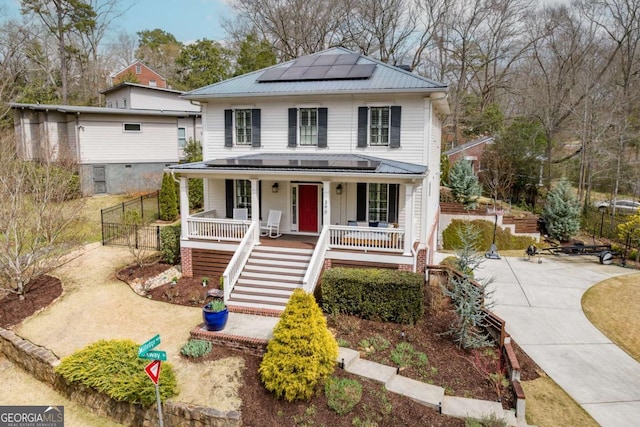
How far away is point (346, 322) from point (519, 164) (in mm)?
23889

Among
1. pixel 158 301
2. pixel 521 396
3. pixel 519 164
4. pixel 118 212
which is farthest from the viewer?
pixel 519 164

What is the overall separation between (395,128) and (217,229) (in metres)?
7.46

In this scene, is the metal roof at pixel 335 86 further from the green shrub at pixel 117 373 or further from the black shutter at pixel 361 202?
the green shrub at pixel 117 373

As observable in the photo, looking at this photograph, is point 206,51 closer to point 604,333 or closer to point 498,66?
point 498,66

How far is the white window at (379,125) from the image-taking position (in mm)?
15594

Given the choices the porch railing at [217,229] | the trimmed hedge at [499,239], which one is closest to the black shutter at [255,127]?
the porch railing at [217,229]

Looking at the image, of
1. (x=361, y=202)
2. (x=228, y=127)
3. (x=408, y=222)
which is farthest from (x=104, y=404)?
(x=228, y=127)

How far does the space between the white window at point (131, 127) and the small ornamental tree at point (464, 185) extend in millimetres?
20645

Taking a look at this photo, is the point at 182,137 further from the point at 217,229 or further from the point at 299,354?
the point at 299,354

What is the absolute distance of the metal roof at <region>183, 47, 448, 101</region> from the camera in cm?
1480

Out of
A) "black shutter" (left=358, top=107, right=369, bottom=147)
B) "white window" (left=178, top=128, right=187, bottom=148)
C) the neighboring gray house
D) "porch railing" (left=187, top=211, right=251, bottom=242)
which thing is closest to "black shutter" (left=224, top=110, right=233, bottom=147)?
"porch railing" (left=187, top=211, right=251, bottom=242)

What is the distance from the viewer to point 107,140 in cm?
2684

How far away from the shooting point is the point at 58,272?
1552cm

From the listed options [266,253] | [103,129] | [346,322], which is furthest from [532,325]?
[103,129]
